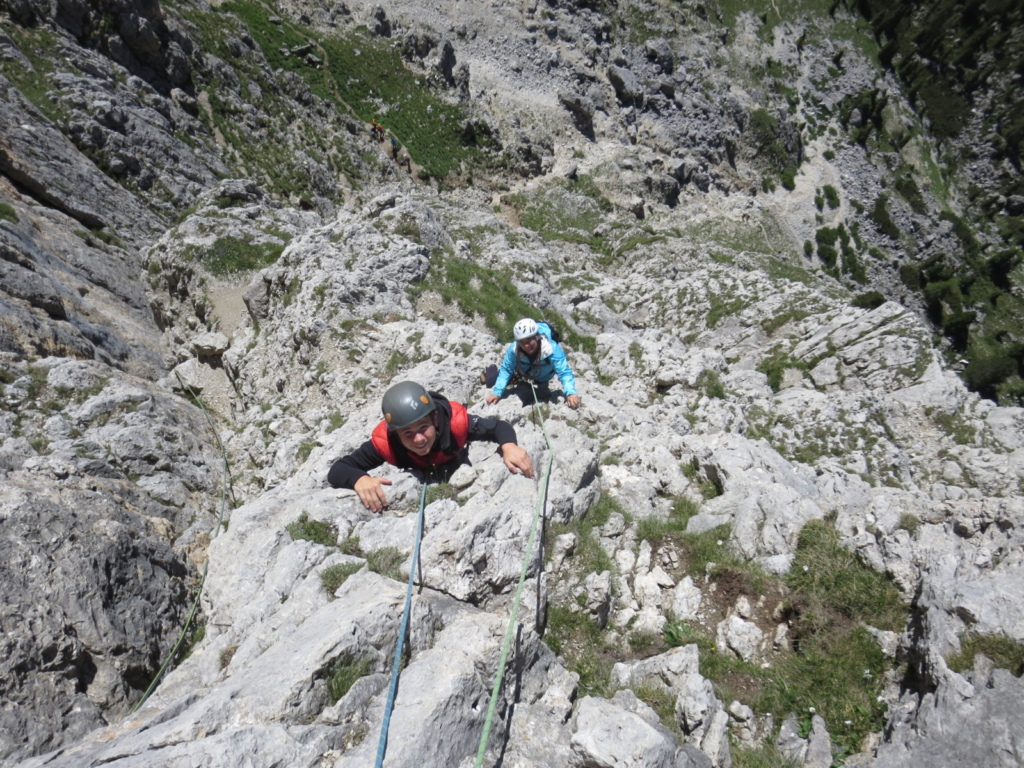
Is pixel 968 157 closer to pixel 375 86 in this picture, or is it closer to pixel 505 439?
pixel 375 86

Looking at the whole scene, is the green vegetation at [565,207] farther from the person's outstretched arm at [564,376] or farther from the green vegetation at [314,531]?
the green vegetation at [314,531]

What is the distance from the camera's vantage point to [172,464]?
11273mm

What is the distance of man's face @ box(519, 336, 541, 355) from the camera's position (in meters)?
10.2

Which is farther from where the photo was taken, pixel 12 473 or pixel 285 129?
pixel 285 129

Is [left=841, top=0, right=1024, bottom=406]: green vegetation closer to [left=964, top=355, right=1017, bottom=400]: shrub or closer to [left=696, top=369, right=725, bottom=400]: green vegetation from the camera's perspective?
[left=964, top=355, right=1017, bottom=400]: shrub

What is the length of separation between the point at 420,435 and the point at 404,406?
60cm

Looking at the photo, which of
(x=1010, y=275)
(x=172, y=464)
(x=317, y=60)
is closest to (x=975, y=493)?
(x=172, y=464)

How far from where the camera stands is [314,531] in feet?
24.0

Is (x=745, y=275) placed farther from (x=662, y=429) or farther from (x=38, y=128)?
(x=38, y=128)

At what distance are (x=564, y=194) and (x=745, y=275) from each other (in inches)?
1258

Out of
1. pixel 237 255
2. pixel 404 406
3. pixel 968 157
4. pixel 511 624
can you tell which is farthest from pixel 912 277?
pixel 511 624

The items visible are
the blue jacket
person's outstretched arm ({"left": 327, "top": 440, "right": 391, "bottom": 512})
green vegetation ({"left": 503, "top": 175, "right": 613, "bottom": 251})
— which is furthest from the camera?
green vegetation ({"left": 503, "top": 175, "right": 613, "bottom": 251})

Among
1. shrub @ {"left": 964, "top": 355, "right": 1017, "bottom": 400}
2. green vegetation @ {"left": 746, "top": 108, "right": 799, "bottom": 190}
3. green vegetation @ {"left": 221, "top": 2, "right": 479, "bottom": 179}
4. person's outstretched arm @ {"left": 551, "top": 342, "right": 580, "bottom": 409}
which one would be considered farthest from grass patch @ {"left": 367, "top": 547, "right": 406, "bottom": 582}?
green vegetation @ {"left": 746, "top": 108, "right": 799, "bottom": 190}

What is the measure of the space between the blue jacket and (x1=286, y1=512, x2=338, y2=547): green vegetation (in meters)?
4.63
